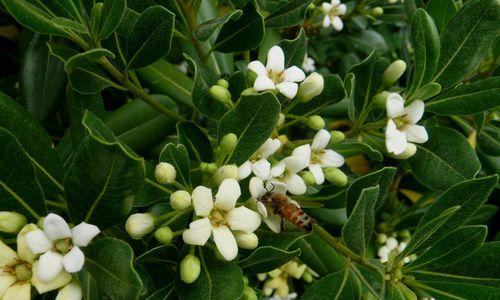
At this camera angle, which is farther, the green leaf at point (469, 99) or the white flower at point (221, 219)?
the green leaf at point (469, 99)

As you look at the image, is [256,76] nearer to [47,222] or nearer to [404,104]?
[404,104]

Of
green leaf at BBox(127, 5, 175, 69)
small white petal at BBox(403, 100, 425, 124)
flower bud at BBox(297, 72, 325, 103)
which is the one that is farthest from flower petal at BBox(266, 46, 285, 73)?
small white petal at BBox(403, 100, 425, 124)

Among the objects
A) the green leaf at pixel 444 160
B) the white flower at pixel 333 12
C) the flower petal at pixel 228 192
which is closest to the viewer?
the flower petal at pixel 228 192

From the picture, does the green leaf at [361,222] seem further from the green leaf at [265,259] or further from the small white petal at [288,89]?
the small white petal at [288,89]

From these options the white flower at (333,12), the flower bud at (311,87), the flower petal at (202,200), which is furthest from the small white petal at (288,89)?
the white flower at (333,12)

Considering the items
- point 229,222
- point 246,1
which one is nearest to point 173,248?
point 229,222

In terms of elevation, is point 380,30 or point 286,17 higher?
point 286,17

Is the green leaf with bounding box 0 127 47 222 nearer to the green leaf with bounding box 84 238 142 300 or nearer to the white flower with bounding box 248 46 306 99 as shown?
the green leaf with bounding box 84 238 142 300

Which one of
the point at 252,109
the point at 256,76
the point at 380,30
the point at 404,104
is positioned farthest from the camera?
the point at 380,30
